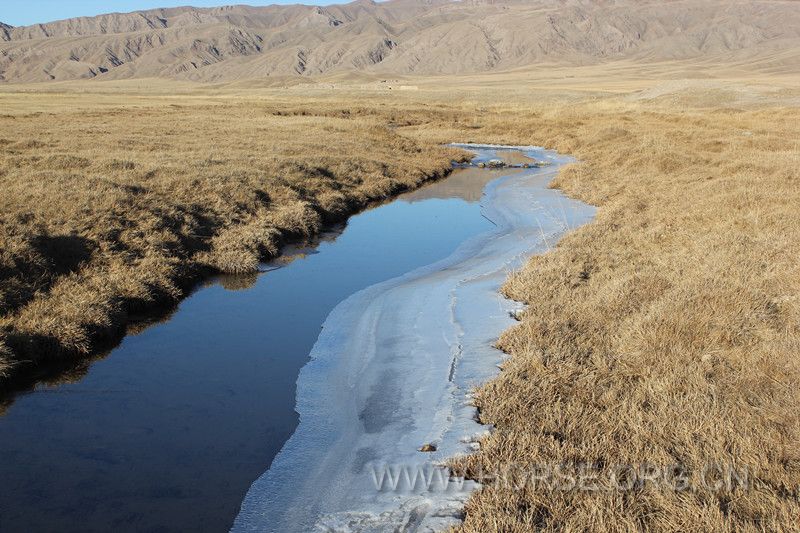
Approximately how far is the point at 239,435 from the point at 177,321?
4695mm

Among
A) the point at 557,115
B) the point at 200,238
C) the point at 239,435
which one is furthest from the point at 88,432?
the point at 557,115

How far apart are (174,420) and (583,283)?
24.5ft

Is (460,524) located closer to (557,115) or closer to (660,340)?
(660,340)

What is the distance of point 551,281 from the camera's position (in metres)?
12.1

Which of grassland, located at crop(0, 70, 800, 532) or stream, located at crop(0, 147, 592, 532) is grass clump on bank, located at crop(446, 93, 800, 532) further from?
stream, located at crop(0, 147, 592, 532)

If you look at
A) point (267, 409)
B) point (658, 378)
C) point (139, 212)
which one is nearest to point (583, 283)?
point (658, 378)

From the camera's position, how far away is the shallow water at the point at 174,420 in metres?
6.47

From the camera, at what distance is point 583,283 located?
39.2 ft

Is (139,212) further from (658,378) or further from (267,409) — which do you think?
(658,378)

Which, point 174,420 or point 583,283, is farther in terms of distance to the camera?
→ point 583,283

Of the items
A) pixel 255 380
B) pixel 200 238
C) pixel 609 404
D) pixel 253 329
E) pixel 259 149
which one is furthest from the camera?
pixel 259 149

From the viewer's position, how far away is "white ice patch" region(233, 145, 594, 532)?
20.5ft

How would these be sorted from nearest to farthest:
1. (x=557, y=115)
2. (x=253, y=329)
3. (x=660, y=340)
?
(x=660, y=340) < (x=253, y=329) < (x=557, y=115)

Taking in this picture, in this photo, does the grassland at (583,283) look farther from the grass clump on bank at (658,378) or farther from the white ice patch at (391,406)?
the white ice patch at (391,406)
